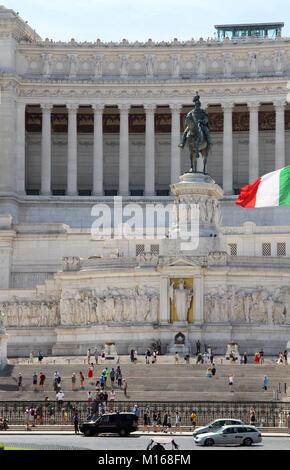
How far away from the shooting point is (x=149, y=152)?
4528 inches

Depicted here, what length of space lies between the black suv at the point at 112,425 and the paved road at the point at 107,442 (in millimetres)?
410

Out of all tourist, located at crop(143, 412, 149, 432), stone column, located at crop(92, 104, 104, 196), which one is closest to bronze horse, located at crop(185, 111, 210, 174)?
stone column, located at crop(92, 104, 104, 196)

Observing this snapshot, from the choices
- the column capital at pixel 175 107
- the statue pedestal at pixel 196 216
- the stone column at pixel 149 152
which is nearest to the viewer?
the statue pedestal at pixel 196 216

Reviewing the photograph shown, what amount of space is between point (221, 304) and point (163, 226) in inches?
877

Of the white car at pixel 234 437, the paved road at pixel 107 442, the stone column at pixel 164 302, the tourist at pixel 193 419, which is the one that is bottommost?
the paved road at pixel 107 442

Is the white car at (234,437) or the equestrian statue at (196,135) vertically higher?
the equestrian statue at (196,135)

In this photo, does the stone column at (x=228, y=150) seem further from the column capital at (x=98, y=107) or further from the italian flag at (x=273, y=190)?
Answer: the italian flag at (x=273, y=190)

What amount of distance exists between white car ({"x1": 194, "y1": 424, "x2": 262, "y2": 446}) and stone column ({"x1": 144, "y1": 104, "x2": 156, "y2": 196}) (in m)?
65.2

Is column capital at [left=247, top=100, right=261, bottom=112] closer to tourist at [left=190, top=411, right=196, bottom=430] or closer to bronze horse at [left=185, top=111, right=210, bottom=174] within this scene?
bronze horse at [left=185, top=111, right=210, bottom=174]

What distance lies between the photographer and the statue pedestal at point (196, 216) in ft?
275

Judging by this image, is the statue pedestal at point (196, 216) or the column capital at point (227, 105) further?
the column capital at point (227, 105)

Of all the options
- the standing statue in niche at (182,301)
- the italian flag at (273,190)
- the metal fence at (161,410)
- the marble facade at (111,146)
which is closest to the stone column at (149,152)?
the marble facade at (111,146)

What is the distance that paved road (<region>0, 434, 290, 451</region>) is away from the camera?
46.9 metres

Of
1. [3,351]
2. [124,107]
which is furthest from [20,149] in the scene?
[3,351]
